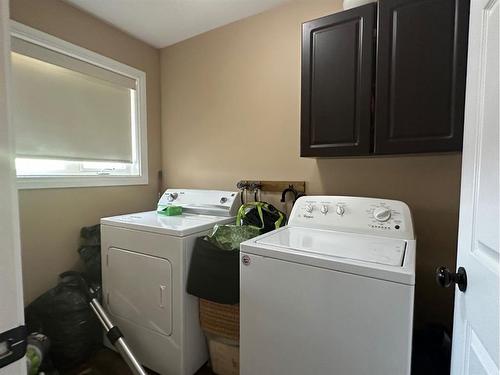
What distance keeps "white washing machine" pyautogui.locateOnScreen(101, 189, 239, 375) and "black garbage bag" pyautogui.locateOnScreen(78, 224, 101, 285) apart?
0.19 meters

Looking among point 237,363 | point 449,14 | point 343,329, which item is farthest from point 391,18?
point 237,363

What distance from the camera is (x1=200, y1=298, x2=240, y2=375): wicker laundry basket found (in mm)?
1451

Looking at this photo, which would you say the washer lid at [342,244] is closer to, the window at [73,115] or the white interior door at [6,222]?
the white interior door at [6,222]

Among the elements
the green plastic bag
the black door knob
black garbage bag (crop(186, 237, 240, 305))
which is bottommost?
black garbage bag (crop(186, 237, 240, 305))

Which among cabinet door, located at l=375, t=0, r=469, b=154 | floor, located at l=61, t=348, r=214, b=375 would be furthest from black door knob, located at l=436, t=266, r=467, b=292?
floor, located at l=61, t=348, r=214, b=375

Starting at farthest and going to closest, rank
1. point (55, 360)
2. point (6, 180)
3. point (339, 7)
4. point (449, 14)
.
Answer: point (339, 7) < point (55, 360) < point (449, 14) < point (6, 180)

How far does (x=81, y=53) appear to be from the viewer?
191 cm

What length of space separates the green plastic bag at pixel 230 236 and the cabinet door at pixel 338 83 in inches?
22.4

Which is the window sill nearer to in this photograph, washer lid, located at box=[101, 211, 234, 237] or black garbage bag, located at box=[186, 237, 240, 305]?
washer lid, located at box=[101, 211, 234, 237]

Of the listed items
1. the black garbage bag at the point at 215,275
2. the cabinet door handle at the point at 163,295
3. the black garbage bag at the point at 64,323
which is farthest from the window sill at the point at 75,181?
the black garbage bag at the point at 215,275

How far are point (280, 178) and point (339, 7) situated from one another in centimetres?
120

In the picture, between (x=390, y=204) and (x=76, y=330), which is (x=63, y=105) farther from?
(x=390, y=204)

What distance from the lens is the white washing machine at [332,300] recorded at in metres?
0.89

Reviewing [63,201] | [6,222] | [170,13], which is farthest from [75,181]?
[6,222]
